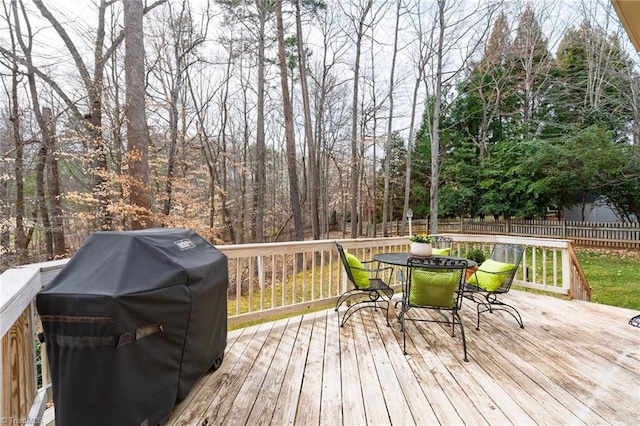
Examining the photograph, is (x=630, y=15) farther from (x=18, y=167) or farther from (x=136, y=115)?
(x=18, y=167)

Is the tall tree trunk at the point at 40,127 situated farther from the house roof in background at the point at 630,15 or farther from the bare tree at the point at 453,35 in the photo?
the bare tree at the point at 453,35

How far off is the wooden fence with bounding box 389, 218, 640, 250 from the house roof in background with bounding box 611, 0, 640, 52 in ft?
33.2

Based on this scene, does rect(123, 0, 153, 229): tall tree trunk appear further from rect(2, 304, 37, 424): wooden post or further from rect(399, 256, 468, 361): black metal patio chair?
rect(399, 256, 468, 361): black metal patio chair

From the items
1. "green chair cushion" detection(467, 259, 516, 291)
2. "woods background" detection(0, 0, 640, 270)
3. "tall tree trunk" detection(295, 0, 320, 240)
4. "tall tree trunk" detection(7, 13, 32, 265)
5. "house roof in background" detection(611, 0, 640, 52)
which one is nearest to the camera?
"house roof in background" detection(611, 0, 640, 52)

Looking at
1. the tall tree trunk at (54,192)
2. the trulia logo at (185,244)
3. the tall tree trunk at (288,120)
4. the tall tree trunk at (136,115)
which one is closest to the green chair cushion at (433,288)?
the trulia logo at (185,244)

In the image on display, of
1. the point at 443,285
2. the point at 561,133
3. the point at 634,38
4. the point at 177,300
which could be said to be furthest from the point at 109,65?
the point at 561,133

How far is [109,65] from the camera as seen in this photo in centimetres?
693

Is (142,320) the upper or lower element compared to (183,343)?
upper

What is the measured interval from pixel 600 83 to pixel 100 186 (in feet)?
56.2

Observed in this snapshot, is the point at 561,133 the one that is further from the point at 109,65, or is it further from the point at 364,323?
the point at 109,65

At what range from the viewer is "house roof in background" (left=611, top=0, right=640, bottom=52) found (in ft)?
6.18

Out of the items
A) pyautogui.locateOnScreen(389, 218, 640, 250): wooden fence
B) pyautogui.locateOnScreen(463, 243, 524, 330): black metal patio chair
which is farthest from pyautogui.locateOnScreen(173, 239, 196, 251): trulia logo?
pyautogui.locateOnScreen(389, 218, 640, 250): wooden fence

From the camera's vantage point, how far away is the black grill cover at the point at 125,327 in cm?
128

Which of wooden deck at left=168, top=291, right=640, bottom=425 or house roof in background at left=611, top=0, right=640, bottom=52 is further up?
house roof in background at left=611, top=0, right=640, bottom=52
